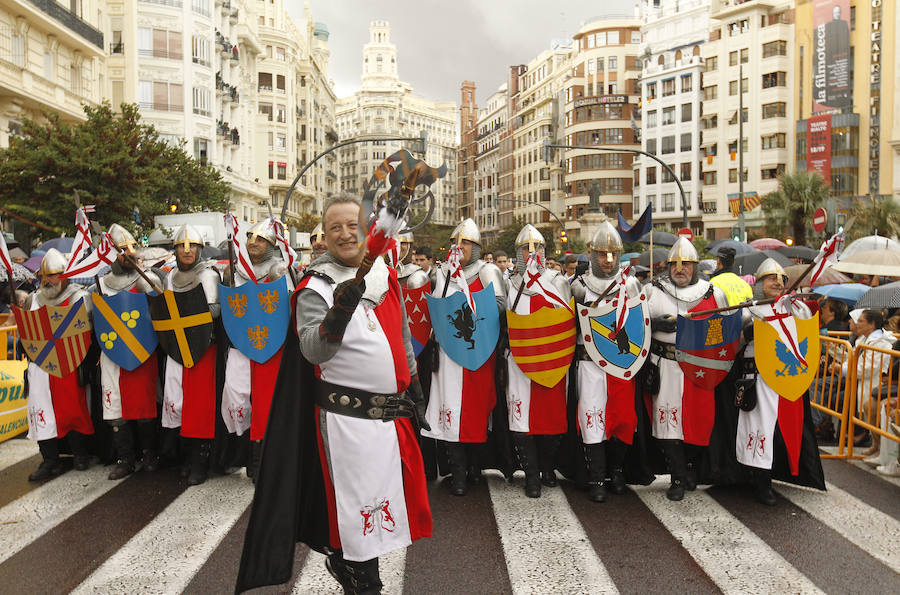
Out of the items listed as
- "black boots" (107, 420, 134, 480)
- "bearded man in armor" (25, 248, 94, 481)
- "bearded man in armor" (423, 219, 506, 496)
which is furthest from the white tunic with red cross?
"bearded man in armor" (25, 248, 94, 481)

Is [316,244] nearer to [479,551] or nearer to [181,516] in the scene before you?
[181,516]

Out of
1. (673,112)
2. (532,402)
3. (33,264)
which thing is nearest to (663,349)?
(532,402)

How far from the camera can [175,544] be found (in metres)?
4.73

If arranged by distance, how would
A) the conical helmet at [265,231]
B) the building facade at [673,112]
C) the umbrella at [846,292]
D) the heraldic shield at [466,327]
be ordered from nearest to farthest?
the heraldic shield at [466,327]
the conical helmet at [265,231]
the umbrella at [846,292]
the building facade at [673,112]

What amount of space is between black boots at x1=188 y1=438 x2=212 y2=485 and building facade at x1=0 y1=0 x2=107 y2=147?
20722 millimetres

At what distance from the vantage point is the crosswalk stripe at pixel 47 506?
4.94 metres

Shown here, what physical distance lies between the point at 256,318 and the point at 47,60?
27257 mm

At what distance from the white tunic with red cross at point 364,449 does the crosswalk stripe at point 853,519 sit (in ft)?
10.3

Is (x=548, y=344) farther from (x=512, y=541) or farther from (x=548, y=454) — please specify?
(x=512, y=541)

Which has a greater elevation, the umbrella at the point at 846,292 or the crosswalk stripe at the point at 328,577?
the umbrella at the point at 846,292

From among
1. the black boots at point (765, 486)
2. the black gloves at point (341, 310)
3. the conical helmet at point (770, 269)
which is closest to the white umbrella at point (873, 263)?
the conical helmet at point (770, 269)

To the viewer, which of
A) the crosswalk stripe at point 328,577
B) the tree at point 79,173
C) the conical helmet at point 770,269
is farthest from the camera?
the tree at point 79,173

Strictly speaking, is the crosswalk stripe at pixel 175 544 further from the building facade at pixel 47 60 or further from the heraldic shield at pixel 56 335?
the building facade at pixel 47 60

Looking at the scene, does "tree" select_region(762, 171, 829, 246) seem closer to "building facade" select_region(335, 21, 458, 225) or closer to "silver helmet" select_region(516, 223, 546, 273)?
"silver helmet" select_region(516, 223, 546, 273)
